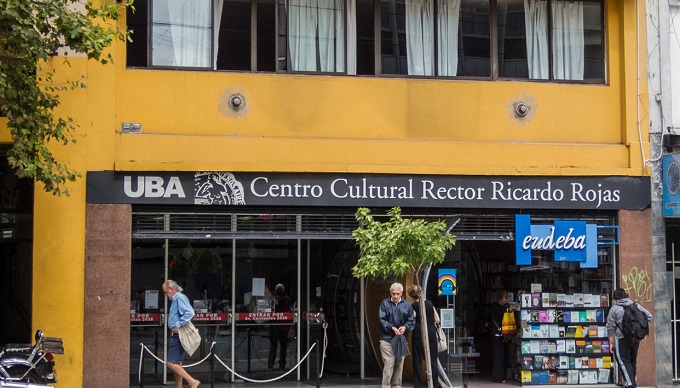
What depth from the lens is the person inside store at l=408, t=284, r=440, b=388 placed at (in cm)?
1741

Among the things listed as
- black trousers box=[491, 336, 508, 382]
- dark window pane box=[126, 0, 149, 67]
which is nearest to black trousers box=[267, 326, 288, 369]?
black trousers box=[491, 336, 508, 382]

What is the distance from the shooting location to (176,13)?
17984 millimetres

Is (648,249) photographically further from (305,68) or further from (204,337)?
(204,337)

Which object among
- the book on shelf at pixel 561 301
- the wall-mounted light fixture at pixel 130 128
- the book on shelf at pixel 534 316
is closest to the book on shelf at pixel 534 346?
the book on shelf at pixel 534 316

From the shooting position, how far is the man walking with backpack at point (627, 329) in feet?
57.1

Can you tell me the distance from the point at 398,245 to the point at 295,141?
2.89 m

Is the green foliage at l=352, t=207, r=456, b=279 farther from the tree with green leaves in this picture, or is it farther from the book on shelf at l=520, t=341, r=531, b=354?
the book on shelf at l=520, t=341, r=531, b=354

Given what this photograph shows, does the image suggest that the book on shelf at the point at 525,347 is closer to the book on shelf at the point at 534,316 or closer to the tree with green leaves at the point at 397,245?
the book on shelf at the point at 534,316

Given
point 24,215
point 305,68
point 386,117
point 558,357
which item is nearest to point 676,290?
point 558,357

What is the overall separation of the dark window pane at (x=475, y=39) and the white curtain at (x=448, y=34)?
3.7 inches

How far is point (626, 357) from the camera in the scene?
57.8ft

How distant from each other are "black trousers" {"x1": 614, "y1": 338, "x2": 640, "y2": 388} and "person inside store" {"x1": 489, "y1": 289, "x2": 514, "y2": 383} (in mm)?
2545

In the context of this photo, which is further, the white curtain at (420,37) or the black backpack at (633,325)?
the white curtain at (420,37)

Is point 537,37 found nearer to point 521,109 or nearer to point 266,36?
point 521,109
